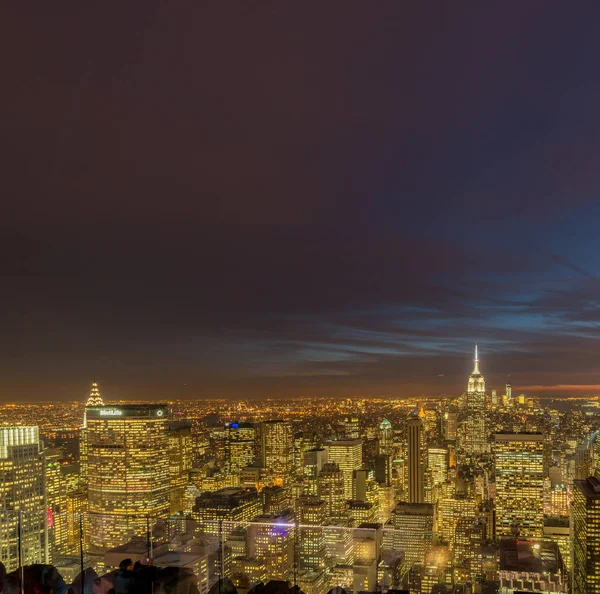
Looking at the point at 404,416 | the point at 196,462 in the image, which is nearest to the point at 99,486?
the point at 196,462

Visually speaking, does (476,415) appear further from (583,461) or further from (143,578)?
(143,578)

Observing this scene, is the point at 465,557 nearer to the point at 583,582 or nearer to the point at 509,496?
the point at 583,582

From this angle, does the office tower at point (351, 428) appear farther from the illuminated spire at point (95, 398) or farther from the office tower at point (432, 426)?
the illuminated spire at point (95, 398)

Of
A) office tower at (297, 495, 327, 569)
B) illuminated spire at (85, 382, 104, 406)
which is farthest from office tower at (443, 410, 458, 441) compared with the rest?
office tower at (297, 495, 327, 569)

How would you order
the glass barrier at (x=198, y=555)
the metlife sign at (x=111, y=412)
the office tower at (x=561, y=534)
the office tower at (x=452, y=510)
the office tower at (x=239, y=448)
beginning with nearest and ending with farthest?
the glass barrier at (x=198, y=555) < the office tower at (x=561, y=534) < the metlife sign at (x=111, y=412) < the office tower at (x=452, y=510) < the office tower at (x=239, y=448)

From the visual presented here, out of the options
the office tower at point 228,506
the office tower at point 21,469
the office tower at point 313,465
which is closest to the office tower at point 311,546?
the office tower at point 228,506

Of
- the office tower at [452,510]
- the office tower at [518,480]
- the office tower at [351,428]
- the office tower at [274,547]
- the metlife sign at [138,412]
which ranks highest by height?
the office tower at [274,547]

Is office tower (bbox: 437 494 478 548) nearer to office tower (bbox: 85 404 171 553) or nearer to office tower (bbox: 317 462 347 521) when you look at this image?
office tower (bbox: 317 462 347 521)

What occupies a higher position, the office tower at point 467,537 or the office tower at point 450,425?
the office tower at point 450,425
